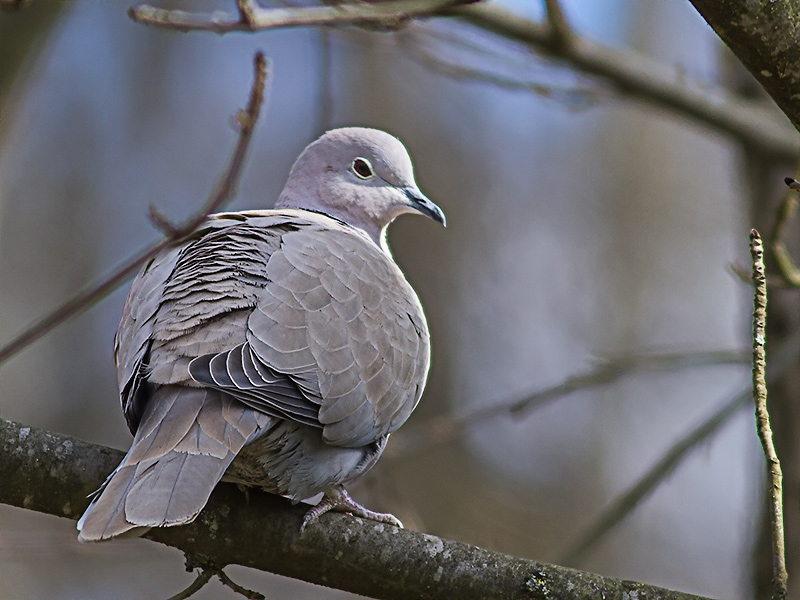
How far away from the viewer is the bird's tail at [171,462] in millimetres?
2170

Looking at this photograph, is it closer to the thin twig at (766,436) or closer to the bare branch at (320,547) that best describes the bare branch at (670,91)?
the thin twig at (766,436)

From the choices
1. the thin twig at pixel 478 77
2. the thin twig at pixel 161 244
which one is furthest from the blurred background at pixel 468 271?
the thin twig at pixel 161 244

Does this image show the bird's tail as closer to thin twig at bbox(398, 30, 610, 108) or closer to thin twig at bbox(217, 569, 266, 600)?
thin twig at bbox(217, 569, 266, 600)

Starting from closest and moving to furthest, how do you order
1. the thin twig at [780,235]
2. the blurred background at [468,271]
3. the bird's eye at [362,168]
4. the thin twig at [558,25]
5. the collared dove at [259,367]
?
the collared dove at [259,367] < the thin twig at [780,235] < the bird's eye at [362,168] < the thin twig at [558,25] < the blurred background at [468,271]

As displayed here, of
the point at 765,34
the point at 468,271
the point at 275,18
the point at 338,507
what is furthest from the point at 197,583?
the point at 468,271

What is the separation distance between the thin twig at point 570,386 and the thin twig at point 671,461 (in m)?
0.17

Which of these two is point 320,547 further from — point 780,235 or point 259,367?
point 780,235

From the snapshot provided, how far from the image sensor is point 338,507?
2.71 meters

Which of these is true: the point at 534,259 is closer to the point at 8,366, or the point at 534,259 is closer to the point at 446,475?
the point at 446,475

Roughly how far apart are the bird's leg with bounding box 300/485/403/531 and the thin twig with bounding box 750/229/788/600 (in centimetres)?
100

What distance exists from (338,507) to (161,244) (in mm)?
1194

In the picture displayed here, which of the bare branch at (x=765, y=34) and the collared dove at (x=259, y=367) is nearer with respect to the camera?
the bare branch at (x=765, y=34)

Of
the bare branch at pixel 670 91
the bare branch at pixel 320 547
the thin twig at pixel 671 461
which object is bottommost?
the thin twig at pixel 671 461

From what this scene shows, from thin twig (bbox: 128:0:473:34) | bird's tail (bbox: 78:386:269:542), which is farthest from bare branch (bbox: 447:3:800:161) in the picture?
bird's tail (bbox: 78:386:269:542)
